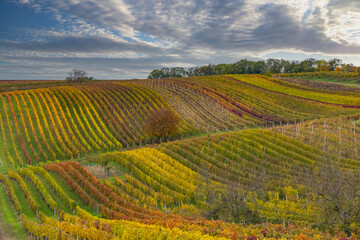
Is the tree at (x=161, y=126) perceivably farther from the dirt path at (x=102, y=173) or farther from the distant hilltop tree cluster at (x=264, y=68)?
the distant hilltop tree cluster at (x=264, y=68)

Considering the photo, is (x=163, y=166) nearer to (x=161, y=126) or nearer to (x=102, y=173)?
(x=102, y=173)

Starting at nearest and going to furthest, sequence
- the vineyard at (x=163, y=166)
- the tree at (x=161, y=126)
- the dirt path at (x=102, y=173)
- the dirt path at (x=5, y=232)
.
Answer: the vineyard at (x=163, y=166)
the dirt path at (x=5, y=232)
the dirt path at (x=102, y=173)
the tree at (x=161, y=126)

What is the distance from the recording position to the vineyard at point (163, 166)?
17.0 m

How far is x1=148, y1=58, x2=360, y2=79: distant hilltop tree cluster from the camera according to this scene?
14062 centimetres

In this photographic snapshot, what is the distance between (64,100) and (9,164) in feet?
80.2

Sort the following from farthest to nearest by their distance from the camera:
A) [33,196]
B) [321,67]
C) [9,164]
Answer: [321,67] → [9,164] → [33,196]

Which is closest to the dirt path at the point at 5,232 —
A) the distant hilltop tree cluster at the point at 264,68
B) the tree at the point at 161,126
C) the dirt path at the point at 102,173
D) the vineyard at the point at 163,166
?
the vineyard at the point at 163,166

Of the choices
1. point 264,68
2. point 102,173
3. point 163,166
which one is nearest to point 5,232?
point 102,173

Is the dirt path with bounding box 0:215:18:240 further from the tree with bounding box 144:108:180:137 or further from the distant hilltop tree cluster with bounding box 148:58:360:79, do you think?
the distant hilltop tree cluster with bounding box 148:58:360:79

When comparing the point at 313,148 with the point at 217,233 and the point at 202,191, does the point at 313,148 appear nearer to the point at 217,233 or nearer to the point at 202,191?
the point at 202,191

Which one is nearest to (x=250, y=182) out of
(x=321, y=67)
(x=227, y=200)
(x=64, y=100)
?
(x=227, y=200)

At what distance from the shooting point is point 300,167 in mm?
30859

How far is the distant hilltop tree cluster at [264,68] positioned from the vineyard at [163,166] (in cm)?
7447

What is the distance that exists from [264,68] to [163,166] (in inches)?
5214
